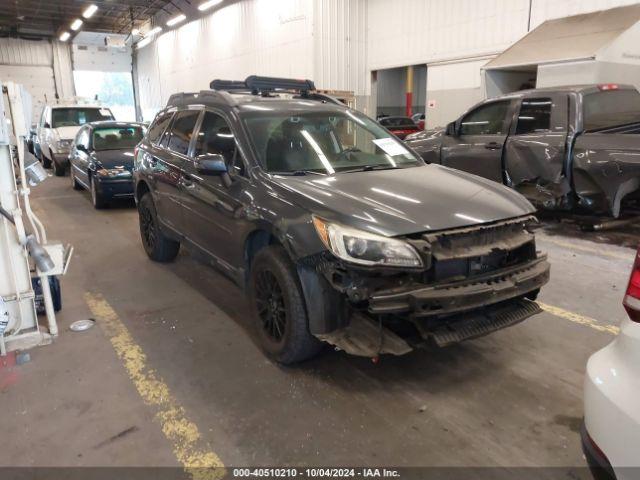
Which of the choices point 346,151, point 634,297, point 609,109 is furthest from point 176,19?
point 634,297

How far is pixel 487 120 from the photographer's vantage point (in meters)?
6.88

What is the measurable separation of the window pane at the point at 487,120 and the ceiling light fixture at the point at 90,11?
20535 millimetres

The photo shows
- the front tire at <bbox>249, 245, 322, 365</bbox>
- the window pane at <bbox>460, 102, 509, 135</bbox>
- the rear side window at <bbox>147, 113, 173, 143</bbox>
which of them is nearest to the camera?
the front tire at <bbox>249, 245, 322, 365</bbox>

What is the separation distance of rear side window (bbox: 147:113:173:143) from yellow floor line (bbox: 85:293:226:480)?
1.91 metres

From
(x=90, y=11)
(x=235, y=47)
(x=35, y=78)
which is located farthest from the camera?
(x=35, y=78)

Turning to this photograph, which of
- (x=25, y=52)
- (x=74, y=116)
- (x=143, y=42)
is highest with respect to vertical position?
(x=143, y=42)

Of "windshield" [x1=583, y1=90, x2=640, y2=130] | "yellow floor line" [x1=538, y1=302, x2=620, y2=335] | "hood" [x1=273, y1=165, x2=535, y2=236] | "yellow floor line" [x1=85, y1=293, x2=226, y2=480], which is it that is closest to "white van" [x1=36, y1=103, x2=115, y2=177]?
"yellow floor line" [x1=85, y1=293, x2=226, y2=480]

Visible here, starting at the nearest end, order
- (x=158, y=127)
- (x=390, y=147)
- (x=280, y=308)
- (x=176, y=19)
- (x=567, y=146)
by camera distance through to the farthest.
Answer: (x=280, y=308), (x=390, y=147), (x=158, y=127), (x=567, y=146), (x=176, y=19)

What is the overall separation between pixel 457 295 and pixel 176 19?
2257 cm

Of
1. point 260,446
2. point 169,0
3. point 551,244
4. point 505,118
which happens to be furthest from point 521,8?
point 169,0

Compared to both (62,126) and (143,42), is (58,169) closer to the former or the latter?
(62,126)

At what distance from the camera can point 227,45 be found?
18.9m

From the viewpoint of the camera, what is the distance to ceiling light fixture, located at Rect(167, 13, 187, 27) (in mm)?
20859

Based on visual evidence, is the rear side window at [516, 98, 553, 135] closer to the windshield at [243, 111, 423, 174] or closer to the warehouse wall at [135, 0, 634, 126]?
the windshield at [243, 111, 423, 174]
